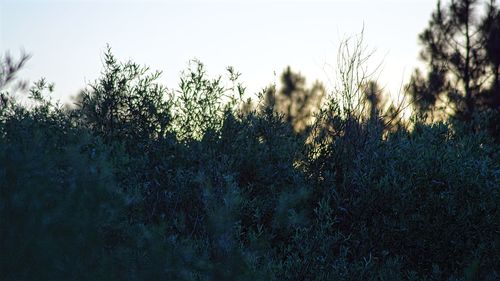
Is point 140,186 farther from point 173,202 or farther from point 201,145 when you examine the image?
point 201,145

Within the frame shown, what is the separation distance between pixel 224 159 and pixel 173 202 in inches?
58.9

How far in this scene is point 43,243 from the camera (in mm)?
6773

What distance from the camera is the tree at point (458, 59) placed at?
28156 mm

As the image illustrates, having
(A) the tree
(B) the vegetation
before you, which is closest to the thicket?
(B) the vegetation

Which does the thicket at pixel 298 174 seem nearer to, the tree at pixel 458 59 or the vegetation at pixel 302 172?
the vegetation at pixel 302 172

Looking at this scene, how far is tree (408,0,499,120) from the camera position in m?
28.2

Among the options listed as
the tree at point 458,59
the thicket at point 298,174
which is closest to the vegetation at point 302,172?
the thicket at point 298,174

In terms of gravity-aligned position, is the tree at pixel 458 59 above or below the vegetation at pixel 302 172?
above

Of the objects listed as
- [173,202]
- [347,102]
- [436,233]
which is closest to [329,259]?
[436,233]

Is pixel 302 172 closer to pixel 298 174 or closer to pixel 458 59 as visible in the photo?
pixel 298 174

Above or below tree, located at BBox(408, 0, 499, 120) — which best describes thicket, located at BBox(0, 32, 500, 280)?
below

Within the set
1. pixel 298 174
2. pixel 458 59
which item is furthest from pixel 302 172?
pixel 458 59

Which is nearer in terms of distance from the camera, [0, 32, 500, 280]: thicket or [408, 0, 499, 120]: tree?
[0, 32, 500, 280]: thicket

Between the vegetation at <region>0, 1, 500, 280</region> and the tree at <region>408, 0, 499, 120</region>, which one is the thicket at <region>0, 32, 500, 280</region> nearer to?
the vegetation at <region>0, 1, 500, 280</region>
